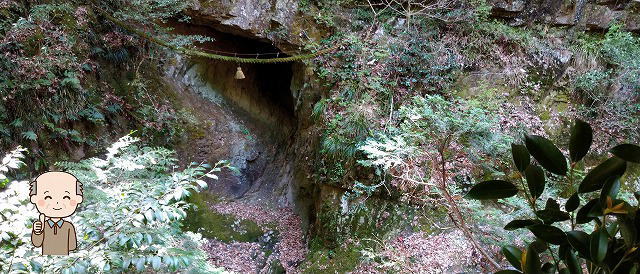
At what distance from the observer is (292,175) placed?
18.5ft

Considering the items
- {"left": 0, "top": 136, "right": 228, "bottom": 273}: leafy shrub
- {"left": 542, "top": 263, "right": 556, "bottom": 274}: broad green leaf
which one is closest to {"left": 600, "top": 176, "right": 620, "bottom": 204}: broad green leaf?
{"left": 542, "top": 263, "right": 556, "bottom": 274}: broad green leaf

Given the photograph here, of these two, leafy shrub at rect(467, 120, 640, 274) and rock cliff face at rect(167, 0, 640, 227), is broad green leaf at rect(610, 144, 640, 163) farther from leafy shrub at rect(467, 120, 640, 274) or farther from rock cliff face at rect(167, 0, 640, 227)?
rock cliff face at rect(167, 0, 640, 227)

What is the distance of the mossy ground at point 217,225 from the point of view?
4.98 metres

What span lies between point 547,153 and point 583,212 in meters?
0.17

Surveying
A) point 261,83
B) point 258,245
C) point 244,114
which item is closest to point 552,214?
point 258,245

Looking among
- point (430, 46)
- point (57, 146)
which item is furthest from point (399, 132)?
point (57, 146)

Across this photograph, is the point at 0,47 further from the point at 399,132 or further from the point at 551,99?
the point at 551,99

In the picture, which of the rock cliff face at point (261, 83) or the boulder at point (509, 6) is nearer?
the rock cliff face at point (261, 83)

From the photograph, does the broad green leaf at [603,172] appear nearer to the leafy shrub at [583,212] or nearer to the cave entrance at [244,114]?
the leafy shrub at [583,212]

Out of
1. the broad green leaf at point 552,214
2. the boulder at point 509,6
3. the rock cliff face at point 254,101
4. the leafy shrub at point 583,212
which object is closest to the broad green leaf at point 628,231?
the leafy shrub at point 583,212

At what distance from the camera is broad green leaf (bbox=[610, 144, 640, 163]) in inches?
27.5

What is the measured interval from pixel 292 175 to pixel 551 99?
13.1 feet

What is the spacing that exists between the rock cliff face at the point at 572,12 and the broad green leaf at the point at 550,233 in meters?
5.45

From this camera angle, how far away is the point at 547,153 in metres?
0.81
